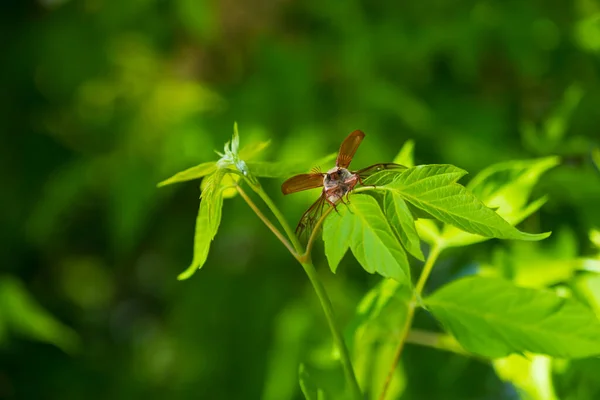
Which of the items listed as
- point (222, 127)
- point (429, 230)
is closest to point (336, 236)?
point (429, 230)

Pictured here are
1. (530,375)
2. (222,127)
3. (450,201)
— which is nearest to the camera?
(450,201)

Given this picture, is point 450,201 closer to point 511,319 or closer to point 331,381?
point 511,319

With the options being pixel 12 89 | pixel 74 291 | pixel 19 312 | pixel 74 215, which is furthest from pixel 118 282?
pixel 19 312

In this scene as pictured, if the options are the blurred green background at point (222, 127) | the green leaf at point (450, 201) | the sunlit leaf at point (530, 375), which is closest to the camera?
the green leaf at point (450, 201)

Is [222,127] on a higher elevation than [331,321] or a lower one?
higher

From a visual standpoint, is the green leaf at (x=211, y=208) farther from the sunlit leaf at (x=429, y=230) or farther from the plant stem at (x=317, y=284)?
the sunlit leaf at (x=429, y=230)

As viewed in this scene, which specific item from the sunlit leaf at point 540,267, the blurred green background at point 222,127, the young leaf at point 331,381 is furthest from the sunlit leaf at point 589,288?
the blurred green background at point 222,127

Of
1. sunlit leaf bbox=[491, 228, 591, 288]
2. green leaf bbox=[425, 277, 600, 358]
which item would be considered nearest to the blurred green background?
sunlit leaf bbox=[491, 228, 591, 288]
